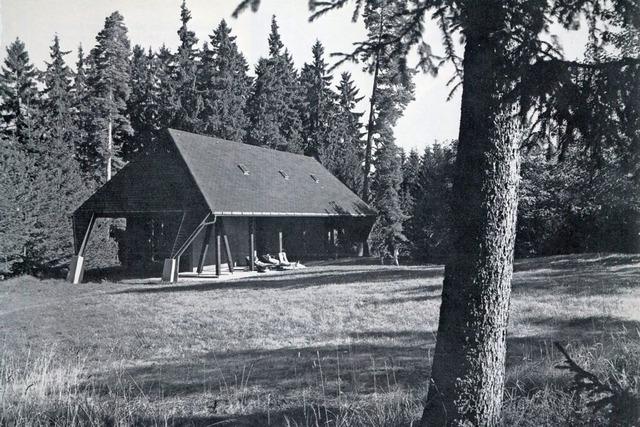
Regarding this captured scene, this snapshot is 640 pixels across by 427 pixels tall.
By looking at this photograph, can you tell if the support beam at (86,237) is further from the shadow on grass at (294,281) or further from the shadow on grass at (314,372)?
the shadow on grass at (314,372)

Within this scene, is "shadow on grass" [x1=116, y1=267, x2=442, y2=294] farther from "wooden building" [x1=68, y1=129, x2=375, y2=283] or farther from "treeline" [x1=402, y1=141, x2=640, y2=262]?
"treeline" [x1=402, y1=141, x2=640, y2=262]

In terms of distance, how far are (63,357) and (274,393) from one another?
4067 millimetres

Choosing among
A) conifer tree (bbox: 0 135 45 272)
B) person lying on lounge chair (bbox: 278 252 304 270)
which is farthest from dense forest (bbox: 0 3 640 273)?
person lying on lounge chair (bbox: 278 252 304 270)

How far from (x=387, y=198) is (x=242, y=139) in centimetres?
1824

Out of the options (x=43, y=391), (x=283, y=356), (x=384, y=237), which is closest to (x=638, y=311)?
(x=283, y=356)

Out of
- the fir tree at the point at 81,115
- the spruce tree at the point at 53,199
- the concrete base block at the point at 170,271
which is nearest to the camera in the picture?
the concrete base block at the point at 170,271

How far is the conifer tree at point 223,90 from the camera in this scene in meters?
45.6

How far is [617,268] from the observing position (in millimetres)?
17484

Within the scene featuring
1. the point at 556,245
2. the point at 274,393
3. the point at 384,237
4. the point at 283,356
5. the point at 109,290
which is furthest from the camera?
the point at 384,237

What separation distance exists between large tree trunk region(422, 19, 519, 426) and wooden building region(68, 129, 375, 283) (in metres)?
15.7

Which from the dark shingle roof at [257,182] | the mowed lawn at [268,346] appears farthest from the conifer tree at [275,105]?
the mowed lawn at [268,346]

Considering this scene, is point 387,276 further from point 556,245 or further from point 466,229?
point 466,229

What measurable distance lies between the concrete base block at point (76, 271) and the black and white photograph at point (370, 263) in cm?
7

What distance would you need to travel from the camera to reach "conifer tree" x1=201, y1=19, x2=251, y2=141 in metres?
45.6
